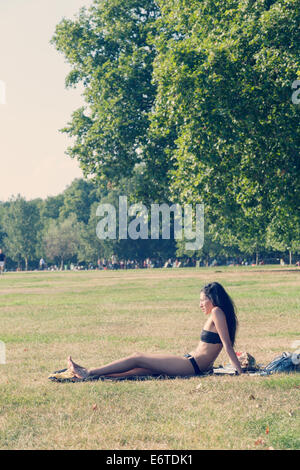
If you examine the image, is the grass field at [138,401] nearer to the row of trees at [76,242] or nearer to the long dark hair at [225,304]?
the long dark hair at [225,304]

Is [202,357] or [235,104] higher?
[235,104]

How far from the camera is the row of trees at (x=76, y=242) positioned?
11269 cm

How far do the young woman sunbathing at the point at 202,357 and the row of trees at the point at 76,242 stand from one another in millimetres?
88819

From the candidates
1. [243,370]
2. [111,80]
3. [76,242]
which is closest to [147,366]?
[243,370]

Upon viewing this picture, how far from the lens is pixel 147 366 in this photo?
376 inches

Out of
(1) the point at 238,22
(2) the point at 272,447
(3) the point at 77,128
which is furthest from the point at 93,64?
(2) the point at 272,447

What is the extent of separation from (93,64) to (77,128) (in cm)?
350

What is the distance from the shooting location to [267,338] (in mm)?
14586

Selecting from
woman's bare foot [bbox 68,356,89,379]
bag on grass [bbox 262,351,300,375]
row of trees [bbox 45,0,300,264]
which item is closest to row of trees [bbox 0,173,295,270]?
row of trees [bbox 45,0,300,264]

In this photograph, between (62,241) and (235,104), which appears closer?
(235,104)

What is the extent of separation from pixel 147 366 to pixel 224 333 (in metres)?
1.28

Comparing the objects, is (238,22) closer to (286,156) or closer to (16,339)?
(286,156)

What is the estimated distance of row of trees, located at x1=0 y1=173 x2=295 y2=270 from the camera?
370ft

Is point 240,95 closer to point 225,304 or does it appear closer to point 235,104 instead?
point 235,104
